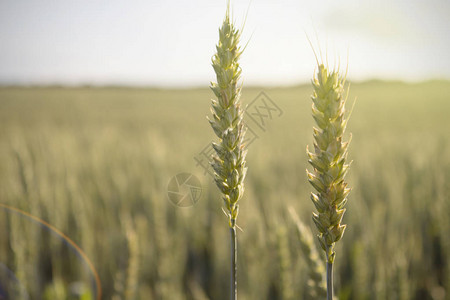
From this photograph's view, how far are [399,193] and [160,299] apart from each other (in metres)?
1.95

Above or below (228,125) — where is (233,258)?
below

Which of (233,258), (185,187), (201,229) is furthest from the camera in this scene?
(201,229)

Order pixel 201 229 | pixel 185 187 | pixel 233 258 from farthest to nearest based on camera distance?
1. pixel 201 229
2. pixel 185 187
3. pixel 233 258

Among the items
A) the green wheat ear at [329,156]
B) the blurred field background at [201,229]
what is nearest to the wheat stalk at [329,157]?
the green wheat ear at [329,156]

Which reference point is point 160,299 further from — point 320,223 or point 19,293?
point 320,223

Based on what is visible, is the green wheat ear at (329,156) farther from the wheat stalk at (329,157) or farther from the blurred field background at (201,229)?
the blurred field background at (201,229)

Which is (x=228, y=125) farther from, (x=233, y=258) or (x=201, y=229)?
(x=201, y=229)

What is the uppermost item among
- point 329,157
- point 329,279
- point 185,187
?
point 329,157

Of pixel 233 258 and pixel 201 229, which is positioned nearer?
pixel 233 258

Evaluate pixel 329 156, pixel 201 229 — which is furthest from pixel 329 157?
pixel 201 229

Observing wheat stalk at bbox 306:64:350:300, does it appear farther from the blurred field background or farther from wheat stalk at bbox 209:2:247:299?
the blurred field background

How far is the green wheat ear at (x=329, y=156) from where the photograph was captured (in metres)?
0.40

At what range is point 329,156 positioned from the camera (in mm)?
404

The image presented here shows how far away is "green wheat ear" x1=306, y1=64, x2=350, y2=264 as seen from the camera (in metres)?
0.40
